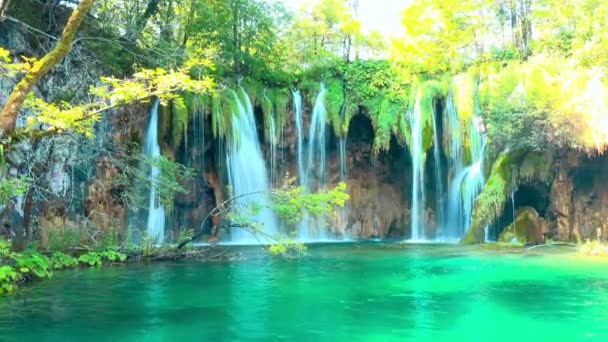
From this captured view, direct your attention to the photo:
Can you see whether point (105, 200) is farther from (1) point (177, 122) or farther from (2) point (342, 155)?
(2) point (342, 155)

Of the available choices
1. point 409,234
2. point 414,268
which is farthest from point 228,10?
point 414,268

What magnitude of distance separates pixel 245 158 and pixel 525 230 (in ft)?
34.2

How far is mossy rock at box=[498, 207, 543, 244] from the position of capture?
1844 cm

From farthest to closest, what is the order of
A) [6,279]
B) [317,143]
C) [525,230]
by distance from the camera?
[317,143] → [525,230] → [6,279]

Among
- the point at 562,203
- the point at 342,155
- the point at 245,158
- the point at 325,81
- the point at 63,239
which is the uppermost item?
the point at 325,81

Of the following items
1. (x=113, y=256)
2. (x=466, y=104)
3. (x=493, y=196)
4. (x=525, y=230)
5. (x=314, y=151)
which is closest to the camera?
(x=113, y=256)

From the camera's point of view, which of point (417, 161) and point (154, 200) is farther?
point (417, 161)

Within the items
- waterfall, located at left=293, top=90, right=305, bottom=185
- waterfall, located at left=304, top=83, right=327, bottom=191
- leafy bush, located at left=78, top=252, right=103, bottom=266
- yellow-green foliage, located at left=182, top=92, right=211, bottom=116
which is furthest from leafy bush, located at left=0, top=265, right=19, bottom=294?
waterfall, located at left=304, top=83, right=327, bottom=191

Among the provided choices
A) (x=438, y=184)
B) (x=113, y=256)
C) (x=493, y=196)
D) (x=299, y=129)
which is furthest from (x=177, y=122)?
(x=493, y=196)

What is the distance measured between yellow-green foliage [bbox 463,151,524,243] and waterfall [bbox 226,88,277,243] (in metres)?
7.67

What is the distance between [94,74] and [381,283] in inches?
401

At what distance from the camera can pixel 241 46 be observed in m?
24.2

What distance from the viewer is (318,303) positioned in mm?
8266

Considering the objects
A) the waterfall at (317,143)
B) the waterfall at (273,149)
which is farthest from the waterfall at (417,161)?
the waterfall at (273,149)
